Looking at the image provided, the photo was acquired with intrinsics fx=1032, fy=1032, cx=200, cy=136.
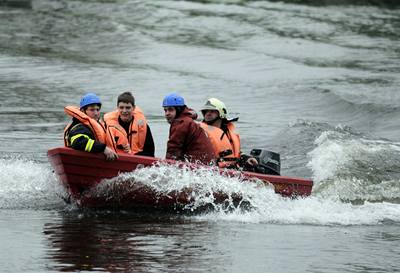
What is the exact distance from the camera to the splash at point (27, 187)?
520 inches

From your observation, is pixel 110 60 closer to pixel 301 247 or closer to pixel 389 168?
pixel 389 168

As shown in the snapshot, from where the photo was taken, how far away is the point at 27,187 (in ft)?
46.4

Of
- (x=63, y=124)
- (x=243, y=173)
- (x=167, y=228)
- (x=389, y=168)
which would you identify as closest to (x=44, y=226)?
(x=167, y=228)

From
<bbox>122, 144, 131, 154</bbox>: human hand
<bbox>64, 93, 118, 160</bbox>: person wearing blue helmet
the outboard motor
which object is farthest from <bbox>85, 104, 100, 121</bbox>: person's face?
the outboard motor

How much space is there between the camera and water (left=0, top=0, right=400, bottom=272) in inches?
406

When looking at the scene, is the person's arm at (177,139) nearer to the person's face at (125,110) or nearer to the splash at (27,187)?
the person's face at (125,110)

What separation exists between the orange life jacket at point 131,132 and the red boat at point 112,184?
672mm

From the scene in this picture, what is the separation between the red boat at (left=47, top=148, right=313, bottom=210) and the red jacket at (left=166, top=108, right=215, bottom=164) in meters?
0.45

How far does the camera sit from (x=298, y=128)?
68.5ft

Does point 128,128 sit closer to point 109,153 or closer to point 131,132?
point 131,132

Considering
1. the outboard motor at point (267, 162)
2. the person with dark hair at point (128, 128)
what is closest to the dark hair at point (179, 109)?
the person with dark hair at point (128, 128)

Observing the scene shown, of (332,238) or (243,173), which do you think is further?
(243,173)

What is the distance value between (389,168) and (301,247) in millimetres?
6896

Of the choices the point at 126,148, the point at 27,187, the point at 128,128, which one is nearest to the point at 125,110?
the point at 128,128
